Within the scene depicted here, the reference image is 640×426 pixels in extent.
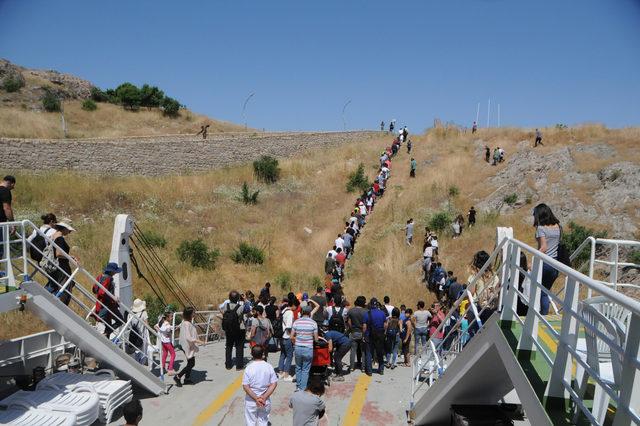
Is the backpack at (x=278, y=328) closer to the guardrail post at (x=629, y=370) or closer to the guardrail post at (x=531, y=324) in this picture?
the guardrail post at (x=531, y=324)

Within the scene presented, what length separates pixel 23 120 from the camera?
4022cm

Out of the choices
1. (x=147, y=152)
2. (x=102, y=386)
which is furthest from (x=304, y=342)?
(x=147, y=152)

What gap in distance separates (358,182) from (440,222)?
30.5ft

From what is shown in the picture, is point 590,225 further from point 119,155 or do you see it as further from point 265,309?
point 119,155

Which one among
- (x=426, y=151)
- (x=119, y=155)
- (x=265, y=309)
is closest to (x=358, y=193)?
(x=426, y=151)

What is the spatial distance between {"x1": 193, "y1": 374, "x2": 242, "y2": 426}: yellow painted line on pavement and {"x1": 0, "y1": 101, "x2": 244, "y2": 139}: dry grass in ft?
108

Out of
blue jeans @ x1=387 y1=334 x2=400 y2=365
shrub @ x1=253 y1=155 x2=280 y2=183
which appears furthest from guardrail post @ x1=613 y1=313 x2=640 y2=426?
shrub @ x1=253 y1=155 x2=280 y2=183

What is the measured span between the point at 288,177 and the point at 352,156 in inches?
256

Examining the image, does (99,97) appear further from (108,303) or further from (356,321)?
(356,321)

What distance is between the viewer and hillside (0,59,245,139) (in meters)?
40.9

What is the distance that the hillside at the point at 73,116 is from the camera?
40.9 meters

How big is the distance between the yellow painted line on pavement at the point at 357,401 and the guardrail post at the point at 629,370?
5.67m

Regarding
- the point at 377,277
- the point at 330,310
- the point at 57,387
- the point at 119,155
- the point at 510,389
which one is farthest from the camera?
the point at 119,155

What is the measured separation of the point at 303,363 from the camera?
325 inches
